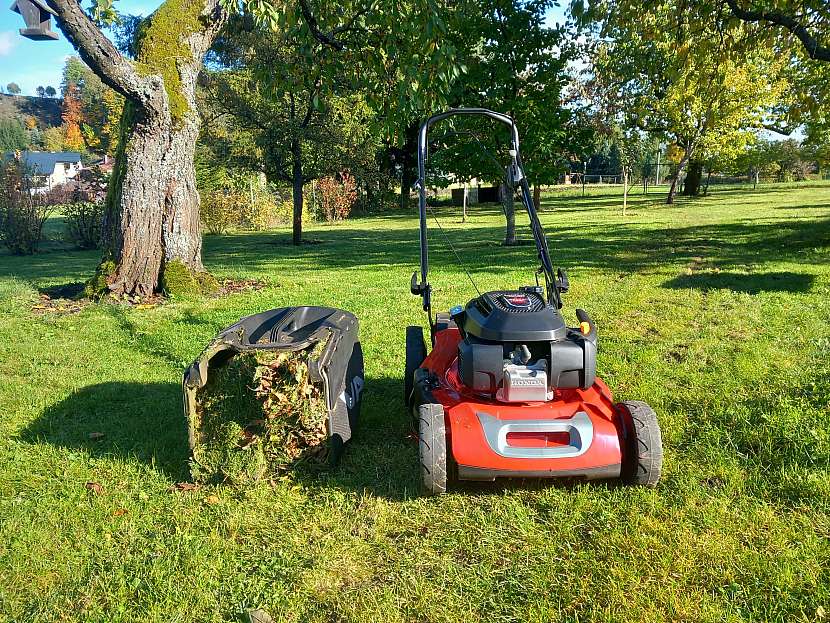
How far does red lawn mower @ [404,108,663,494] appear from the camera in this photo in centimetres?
284

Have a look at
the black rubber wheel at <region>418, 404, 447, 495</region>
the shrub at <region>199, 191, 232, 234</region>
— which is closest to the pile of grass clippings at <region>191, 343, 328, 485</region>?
the black rubber wheel at <region>418, 404, 447, 495</region>

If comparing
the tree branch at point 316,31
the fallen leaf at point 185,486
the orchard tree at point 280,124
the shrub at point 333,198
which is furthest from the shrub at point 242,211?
the fallen leaf at point 185,486

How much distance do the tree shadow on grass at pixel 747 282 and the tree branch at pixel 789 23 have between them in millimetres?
3049

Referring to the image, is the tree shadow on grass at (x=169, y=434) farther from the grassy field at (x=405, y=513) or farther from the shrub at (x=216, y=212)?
the shrub at (x=216, y=212)

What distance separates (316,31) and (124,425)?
402 cm

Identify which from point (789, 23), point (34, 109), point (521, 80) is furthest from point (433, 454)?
point (34, 109)

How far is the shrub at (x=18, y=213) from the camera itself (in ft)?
48.5

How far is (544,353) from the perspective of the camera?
3105mm

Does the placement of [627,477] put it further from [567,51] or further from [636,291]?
[567,51]

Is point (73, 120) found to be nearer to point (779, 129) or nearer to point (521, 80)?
point (779, 129)

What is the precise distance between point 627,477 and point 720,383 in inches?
66.7

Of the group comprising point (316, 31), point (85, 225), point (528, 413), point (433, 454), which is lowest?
point (433, 454)

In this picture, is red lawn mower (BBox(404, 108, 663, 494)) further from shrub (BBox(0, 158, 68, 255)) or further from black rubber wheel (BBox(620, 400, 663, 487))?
shrub (BBox(0, 158, 68, 255))

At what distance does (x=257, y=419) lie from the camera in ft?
10.6
